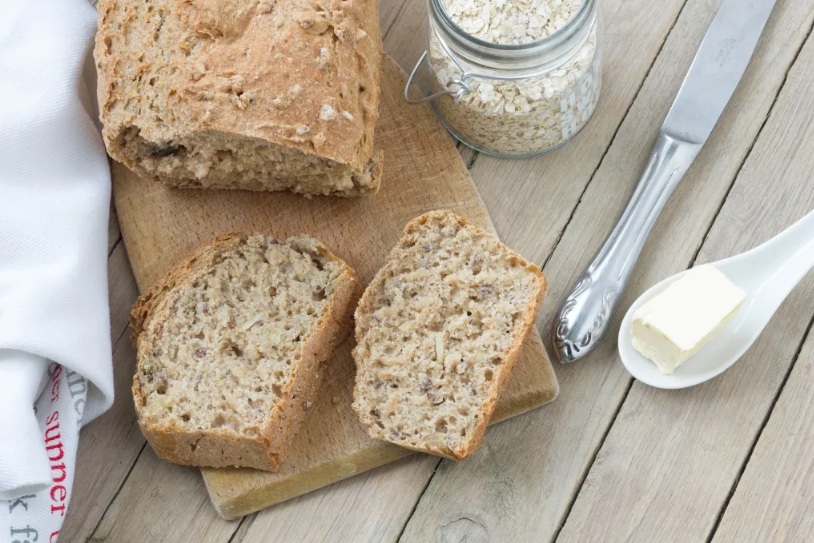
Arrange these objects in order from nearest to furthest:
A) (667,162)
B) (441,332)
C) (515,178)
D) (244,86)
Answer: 1. (244,86)
2. (441,332)
3. (667,162)
4. (515,178)

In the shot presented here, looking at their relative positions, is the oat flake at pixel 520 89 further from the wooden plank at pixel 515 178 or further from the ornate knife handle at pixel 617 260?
the ornate knife handle at pixel 617 260

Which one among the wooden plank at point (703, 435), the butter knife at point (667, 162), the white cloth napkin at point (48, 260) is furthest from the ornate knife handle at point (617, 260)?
the white cloth napkin at point (48, 260)

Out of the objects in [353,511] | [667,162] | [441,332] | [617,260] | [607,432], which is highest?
[667,162]

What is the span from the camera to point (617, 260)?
9.59 ft

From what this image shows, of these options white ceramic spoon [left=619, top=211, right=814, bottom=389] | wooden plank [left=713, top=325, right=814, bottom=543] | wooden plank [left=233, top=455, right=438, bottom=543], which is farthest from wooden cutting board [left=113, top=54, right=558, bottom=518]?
wooden plank [left=713, top=325, right=814, bottom=543]

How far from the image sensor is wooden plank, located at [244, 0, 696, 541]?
2.86m

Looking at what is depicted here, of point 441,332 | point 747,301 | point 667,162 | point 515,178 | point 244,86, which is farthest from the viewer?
point 515,178

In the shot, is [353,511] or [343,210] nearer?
[353,511]

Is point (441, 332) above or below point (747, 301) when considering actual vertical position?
below

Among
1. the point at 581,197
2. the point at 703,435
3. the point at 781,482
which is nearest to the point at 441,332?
the point at 581,197

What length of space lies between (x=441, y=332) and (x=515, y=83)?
0.78m

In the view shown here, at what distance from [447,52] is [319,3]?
0.42m

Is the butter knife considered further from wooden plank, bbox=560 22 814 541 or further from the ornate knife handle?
wooden plank, bbox=560 22 814 541

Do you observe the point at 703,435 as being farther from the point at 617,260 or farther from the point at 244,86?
the point at 244,86
